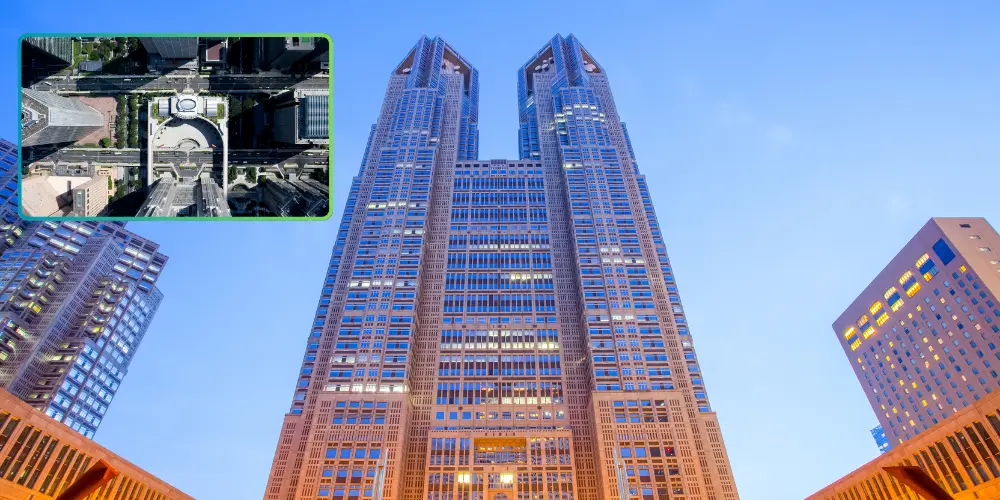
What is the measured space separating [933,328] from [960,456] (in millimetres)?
54135

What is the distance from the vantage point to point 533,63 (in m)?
141

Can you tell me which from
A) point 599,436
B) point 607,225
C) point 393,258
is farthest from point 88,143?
point 607,225

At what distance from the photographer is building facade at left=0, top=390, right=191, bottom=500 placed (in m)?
37.5

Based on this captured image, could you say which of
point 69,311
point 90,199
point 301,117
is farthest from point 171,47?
point 69,311

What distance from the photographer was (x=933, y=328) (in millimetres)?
90062

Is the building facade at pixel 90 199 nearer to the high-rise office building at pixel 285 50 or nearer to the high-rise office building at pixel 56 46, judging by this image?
the high-rise office building at pixel 56 46

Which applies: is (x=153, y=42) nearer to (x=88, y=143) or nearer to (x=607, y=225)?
(x=88, y=143)

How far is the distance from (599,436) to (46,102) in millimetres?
58579

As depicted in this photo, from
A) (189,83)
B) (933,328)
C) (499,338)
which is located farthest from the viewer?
(933,328)

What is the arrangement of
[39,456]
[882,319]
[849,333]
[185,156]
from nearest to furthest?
[185,156], [39,456], [882,319], [849,333]

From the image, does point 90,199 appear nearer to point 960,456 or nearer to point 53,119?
point 53,119

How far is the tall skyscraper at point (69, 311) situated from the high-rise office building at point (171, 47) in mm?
94462

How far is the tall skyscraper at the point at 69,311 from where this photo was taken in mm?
94188

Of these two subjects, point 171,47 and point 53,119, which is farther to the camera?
point 171,47
